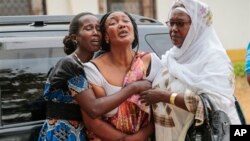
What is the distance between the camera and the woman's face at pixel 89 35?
245 centimetres

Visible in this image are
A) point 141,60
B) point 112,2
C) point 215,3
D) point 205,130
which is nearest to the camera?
point 205,130

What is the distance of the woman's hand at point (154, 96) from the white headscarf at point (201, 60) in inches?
5.3

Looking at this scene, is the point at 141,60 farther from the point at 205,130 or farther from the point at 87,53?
the point at 205,130

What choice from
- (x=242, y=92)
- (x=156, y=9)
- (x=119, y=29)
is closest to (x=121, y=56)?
(x=119, y=29)

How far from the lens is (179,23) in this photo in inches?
98.8

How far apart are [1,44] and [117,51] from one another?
773 mm

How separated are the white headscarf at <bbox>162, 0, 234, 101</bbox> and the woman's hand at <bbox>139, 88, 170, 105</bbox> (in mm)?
133

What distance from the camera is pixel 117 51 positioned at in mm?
2486

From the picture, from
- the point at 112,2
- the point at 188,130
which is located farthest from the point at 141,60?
the point at 112,2

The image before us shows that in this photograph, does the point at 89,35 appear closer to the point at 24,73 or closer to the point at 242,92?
the point at 24,73

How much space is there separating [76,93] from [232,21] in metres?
8.98

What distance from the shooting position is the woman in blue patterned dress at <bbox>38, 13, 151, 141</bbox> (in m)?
2.32

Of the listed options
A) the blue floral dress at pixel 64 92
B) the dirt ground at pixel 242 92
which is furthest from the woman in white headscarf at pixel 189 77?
the dirt ground at pixel 242 92

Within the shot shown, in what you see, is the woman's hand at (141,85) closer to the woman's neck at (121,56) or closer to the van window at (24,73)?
the woman's neck at (121,56)
